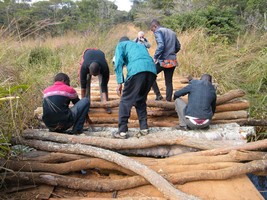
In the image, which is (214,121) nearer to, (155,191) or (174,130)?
(174,130)

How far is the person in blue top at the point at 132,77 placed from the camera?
4.14 m

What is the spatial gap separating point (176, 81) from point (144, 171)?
4404 mm

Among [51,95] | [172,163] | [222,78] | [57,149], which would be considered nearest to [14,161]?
[57,149]

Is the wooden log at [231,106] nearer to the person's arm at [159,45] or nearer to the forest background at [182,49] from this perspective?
the forest background at [182,49]

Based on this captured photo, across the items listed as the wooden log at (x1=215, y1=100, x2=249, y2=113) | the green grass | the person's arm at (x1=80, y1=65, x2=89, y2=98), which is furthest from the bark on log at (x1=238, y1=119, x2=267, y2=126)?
the person's arm at (x1=80, y1=65, x2=89, y2=98)

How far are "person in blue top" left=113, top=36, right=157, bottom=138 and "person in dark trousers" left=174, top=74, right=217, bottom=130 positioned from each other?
2.05 feet

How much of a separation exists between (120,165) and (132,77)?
130 cm

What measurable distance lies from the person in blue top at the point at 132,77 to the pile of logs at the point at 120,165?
1.36 feet

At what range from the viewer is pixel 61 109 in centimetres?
416

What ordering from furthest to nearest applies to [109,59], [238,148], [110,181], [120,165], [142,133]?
[109,59] < [142,133] < [238,148] < [120,165] < [110,181]

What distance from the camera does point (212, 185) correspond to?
3260mm

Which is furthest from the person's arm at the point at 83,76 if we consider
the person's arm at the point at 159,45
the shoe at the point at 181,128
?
the shoe at the point at 181,128

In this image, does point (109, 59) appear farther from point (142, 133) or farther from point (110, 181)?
point (110, 181)

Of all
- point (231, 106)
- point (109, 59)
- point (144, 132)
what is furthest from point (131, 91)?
point (109, 59)
